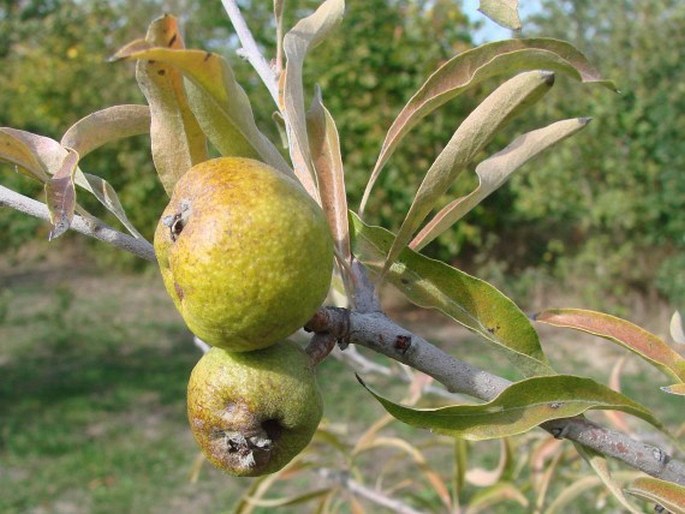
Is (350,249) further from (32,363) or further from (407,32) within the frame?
(407,32)

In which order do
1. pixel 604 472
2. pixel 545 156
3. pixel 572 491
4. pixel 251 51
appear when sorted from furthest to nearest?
pixel 545 156 → pixel 572 491 → pixel 251 51 → pixel 604 472

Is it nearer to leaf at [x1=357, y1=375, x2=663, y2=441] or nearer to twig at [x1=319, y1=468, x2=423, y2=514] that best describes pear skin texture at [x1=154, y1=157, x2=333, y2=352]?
leaf at [x1=357, y1=375, x2=663, y2=441]

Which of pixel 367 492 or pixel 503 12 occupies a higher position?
pixel 503 12

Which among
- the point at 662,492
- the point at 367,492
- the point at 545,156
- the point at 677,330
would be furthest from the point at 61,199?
the point at 545,156

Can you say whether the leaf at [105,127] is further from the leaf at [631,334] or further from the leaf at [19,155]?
the leaf at [631,334]

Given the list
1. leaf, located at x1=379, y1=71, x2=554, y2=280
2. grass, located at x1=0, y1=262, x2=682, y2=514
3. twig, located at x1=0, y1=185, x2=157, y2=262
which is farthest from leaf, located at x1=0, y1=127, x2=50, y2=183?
grass, located at x1=0, y1=262, x2=682, y2=514

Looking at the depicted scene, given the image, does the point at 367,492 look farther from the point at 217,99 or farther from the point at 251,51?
the point at 217,99

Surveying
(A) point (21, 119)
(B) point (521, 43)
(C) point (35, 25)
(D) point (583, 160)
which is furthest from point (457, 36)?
(B) point (521, 43)

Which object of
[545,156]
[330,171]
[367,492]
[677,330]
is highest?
[330,171]
